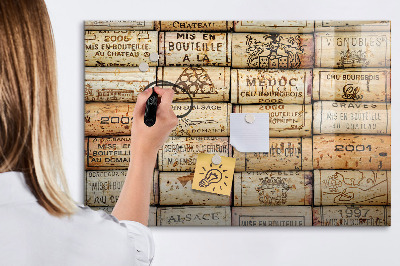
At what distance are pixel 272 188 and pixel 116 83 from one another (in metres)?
0.62

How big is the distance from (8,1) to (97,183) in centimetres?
93

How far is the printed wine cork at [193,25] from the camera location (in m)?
1.33

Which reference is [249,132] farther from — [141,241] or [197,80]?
[141,241]

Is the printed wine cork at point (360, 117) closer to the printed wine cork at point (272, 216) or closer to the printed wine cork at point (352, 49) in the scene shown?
the printed wine cork at point (352, 49)

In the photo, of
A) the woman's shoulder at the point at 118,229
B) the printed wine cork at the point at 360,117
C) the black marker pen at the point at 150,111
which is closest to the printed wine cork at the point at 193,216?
the printed wine cork at the point at 360,117

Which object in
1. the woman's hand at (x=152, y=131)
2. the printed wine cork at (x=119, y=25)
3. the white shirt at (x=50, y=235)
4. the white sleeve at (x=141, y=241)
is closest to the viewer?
the white shirt at (x=50, y=235)

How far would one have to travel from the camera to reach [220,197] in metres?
1.34

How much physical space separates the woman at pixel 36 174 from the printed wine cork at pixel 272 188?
2.69 ft

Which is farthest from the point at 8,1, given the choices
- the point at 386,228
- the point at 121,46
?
the point at 386,228

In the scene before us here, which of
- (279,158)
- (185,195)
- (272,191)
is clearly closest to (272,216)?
(272,191)

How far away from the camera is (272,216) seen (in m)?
1.34

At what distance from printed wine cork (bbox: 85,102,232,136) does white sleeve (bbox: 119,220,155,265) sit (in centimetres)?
79

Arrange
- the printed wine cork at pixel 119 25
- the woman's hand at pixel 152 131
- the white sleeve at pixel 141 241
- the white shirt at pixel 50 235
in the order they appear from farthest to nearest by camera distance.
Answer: the printed wine cork at pixel 119 25 → the woman's hand at pixel 152 131 → the white sleeve at pixel 141 241 → the white shirt at pixel 50 235

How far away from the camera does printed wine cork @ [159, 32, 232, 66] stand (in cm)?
133
